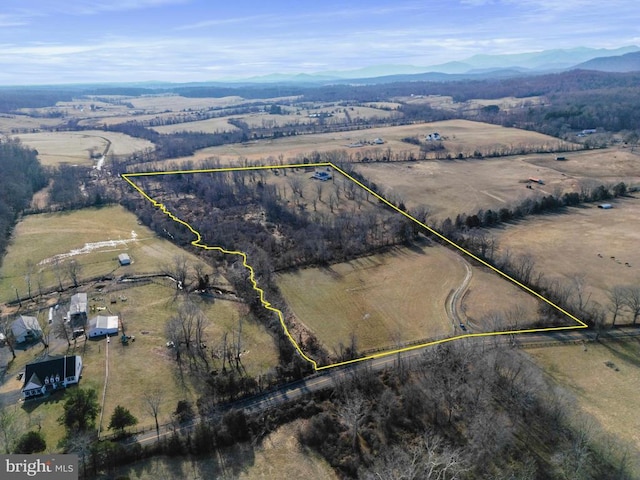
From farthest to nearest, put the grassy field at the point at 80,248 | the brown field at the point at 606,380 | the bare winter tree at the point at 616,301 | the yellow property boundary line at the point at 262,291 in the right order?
1. the grassy field at the point at 80,248
2. the bare winter tree at the point at 616,301
3. the yellow property boundary line at the point at 262,291
4. the brown field at the point at 606,380

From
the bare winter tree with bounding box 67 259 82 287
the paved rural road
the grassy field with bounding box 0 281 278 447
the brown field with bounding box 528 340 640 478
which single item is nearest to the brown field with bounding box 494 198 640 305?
the paved rural road

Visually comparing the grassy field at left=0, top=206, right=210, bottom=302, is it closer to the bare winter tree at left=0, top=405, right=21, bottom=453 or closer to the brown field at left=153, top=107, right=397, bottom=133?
the bare winter tree at left=0, top=405, right=21, bottom=453

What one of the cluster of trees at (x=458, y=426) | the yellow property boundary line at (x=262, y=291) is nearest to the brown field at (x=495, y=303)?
the yellow property boundary line at (x=262, y=291)

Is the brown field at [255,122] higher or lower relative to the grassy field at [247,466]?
higher

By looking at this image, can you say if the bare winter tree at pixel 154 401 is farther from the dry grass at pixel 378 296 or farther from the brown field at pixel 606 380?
the brown field at pixel 606 380

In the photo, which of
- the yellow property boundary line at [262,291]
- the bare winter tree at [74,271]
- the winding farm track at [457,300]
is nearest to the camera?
the yellow property boundary line at [262,291]

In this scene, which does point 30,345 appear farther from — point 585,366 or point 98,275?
point 585,366
